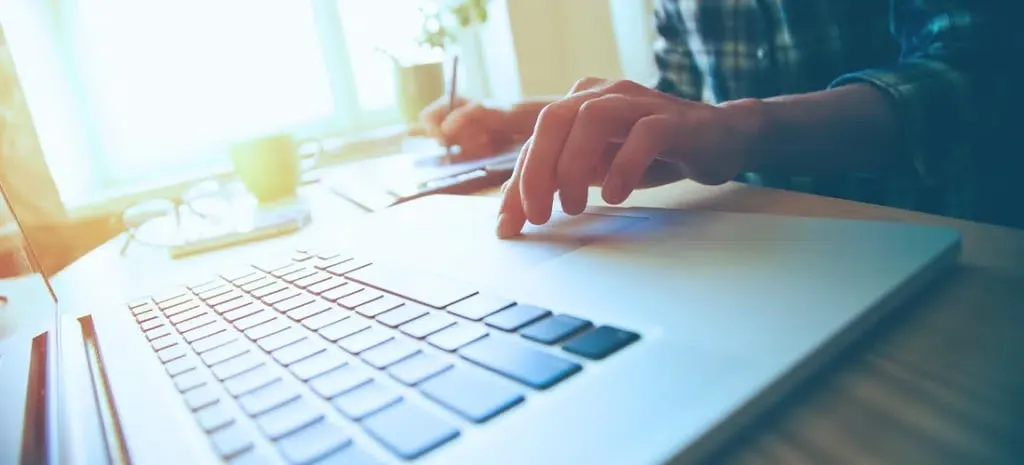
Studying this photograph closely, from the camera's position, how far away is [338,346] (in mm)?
310

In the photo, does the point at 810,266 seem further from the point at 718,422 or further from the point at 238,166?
the point at 238,166

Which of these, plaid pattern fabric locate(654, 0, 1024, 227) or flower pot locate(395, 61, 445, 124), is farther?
flower pot locate(395, 61, 445, 124)

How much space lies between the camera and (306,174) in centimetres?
116

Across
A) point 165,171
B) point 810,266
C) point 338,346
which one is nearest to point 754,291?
point 810,266

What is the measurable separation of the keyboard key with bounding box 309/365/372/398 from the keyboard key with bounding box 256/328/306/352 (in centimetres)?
6

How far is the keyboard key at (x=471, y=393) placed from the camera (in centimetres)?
22

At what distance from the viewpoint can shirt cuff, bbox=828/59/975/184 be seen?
502mm

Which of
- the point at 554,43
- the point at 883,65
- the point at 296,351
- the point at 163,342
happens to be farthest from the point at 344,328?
the point at 554,43

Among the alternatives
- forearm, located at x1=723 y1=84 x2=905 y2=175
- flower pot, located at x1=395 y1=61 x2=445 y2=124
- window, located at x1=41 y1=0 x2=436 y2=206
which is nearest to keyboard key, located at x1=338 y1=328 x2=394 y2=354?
forearm, located at x1=723 y1=84 x2=905 y2=175

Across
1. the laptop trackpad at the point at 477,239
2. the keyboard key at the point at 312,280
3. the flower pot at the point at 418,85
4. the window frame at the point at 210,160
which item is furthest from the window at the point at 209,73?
the keyboard key at the point at 312,280

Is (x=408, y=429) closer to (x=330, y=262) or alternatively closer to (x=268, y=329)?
(x=268, y=329)

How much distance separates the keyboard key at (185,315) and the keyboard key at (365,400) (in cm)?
21

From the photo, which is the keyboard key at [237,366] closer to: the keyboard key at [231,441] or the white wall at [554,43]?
the keyboard key at [231,441]

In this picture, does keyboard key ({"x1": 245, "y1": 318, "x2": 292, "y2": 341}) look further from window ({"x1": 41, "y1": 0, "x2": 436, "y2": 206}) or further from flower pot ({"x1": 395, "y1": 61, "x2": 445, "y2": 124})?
window ({"x1": 41, "y1": 0, "x2": 436, "y2": 206})
